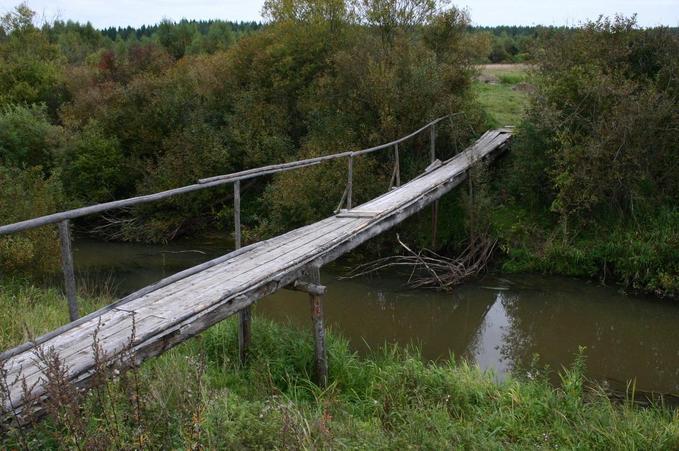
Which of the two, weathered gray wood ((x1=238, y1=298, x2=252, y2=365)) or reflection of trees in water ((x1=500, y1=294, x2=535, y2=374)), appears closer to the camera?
weathered gray wood ((x1=238, y1=298, x2=252, y2=365))

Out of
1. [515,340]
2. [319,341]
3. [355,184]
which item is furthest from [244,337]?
[355,184]

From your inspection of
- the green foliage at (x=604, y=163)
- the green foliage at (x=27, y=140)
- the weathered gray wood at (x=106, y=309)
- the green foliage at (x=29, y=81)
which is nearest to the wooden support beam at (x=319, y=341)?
the weathered gray wood at (x=106, y=309)

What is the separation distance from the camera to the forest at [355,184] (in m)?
4.83

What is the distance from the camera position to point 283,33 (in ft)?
63.7

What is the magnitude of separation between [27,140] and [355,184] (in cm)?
1199

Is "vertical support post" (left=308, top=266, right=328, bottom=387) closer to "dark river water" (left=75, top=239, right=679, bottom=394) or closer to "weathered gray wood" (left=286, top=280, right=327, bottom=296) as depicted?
"weathered gray wood" (left=286, top=280, right=327, bottom=296)

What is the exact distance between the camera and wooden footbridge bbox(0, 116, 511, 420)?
4.09 m

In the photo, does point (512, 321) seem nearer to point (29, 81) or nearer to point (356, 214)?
point (356, 214)

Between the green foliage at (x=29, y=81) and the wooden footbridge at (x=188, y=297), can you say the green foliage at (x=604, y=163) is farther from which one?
the green foliage at (x=29, y=81)

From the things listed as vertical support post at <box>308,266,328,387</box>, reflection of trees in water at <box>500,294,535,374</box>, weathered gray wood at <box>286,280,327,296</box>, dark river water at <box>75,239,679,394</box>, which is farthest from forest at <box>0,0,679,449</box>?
weathered gray wood at <box>286,280,327,296</box>

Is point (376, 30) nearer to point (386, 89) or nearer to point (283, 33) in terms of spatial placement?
point (283, 33)

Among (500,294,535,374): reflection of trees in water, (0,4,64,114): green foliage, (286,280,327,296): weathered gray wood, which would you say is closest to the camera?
(286,280,327,296): weathered gray wood

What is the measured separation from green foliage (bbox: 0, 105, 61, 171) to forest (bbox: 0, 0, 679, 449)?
0.07 metres

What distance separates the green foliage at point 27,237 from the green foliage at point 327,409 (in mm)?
4858
